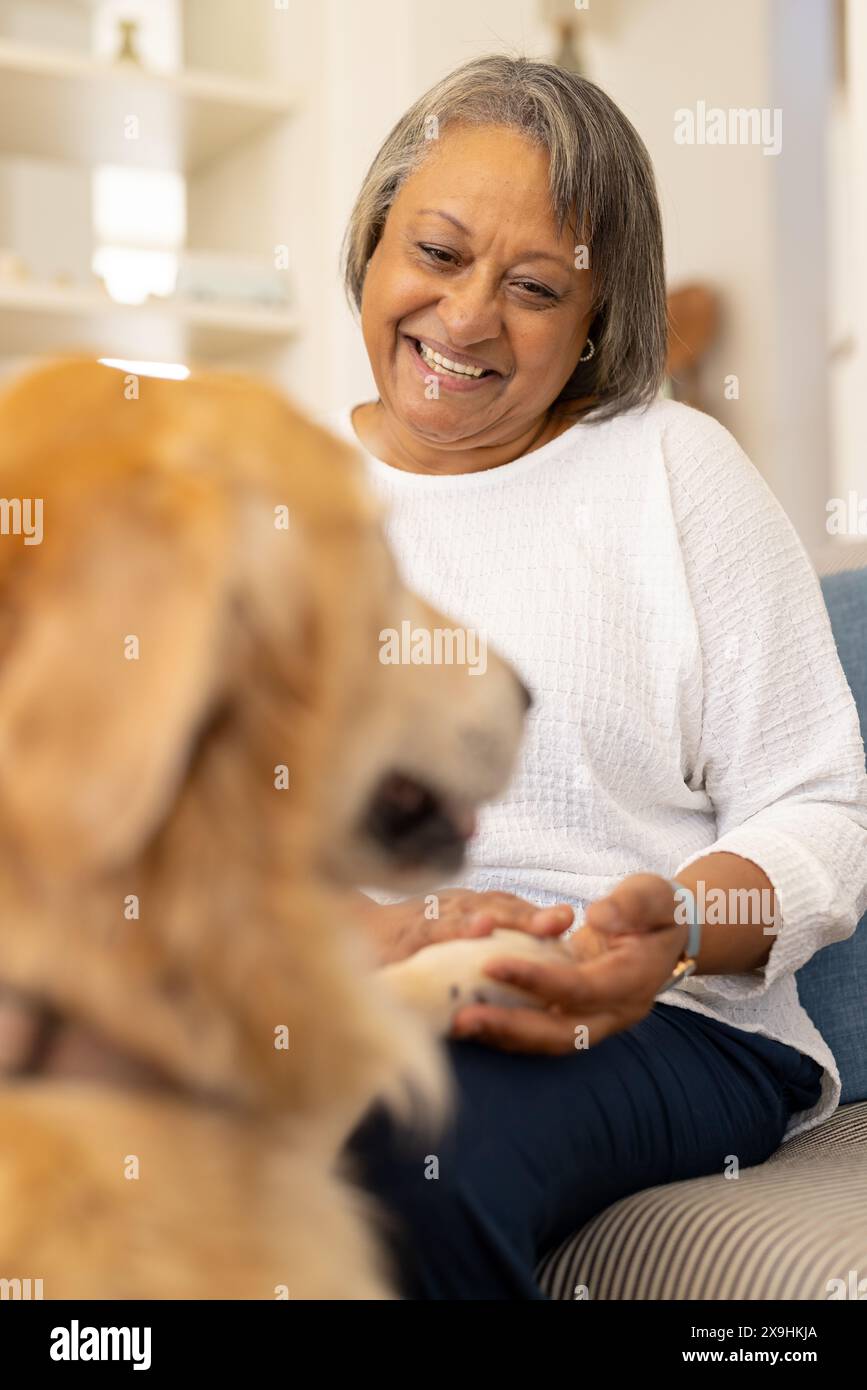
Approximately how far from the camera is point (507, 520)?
1.31 m

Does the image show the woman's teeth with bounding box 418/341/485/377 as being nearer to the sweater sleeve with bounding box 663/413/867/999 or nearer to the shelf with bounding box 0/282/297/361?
the sweater sleeve with bounding box 663/413/867/999

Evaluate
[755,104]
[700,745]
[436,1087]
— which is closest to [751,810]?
[700,745]

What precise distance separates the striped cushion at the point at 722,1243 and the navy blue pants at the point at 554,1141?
0.03 m

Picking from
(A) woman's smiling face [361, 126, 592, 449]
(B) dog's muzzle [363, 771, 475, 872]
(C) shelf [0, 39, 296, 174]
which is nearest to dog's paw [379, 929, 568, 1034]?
(B) dog's muzzle [363, 771, 475, 872]

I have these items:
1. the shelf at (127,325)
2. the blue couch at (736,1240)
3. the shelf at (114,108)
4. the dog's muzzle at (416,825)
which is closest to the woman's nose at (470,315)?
the dog's muzzle at (416,825)

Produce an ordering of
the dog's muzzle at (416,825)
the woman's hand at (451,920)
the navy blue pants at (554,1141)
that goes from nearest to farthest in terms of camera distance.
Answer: the dog's muzzle at (416,825)
the navy blue pants at (554,1141)
the woman's hand at (451,920)

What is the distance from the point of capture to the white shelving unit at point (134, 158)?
267cm

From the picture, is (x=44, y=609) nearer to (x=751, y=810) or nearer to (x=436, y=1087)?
(x=436, y=1087)

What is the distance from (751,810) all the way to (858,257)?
1.87 metres

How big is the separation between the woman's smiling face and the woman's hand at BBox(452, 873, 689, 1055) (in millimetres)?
518

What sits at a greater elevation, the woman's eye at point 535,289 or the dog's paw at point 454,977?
the woman's eye at point 535,289

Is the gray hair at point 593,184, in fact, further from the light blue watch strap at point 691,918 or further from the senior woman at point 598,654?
the light blue watch strap at point 691,918

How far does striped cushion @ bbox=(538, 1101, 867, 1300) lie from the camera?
935mm

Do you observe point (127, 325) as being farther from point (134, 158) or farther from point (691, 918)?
point (691, 918)
